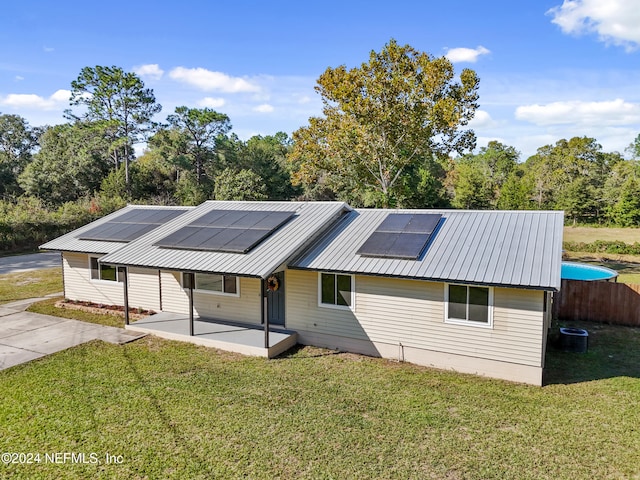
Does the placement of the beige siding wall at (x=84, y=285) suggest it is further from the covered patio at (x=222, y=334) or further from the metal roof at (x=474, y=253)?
the metal roof at (x=474, y=253)

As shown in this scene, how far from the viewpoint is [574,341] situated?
34.7ft

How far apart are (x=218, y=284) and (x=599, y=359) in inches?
412

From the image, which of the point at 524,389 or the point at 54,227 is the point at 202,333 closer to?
the point at 524,389

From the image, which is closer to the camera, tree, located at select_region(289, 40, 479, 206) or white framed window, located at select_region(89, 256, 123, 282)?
white framed window, located at select_region(89, 256, 123, 282)

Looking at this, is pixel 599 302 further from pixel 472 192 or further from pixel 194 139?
pixel 194 139

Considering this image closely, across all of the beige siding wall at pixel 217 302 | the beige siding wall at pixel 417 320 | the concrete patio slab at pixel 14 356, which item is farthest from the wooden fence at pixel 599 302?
the concrete patio slab at pixel 14 356

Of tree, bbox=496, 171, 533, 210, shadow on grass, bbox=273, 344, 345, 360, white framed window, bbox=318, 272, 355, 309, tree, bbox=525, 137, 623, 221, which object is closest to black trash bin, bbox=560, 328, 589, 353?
white framed window, bbox=318, 272, 355, 309

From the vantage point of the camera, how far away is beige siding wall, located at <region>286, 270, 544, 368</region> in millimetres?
8500

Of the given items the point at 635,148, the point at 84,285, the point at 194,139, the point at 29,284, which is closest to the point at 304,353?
the point at 84,285

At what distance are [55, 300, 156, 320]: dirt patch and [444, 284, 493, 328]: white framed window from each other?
9.34m

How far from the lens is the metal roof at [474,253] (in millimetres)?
8555

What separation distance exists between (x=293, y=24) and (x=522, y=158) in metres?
68.2

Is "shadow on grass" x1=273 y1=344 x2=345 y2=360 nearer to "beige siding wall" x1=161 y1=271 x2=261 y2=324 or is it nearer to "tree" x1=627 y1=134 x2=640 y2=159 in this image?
"beige siding wall" x1=161 y1=271 x2=261 y2=324

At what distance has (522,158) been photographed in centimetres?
7381
